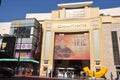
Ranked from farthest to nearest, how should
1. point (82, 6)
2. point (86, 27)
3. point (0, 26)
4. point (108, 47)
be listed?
1. point (0, 26)
2. point (82, 6)
3. point (86, 27)
4. point (108, 47)

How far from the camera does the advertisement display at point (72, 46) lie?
137 feet

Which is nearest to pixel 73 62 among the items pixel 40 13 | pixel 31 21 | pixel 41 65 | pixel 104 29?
pixel 41 65

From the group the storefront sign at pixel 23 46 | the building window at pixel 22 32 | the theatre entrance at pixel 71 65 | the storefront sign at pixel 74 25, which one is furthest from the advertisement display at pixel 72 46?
the building window at pixel 22 32

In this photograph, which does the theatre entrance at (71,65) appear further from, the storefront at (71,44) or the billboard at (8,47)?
the billboard at (8,47)

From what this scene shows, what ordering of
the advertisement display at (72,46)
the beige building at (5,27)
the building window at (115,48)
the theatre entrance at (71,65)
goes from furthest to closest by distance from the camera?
the beige building at (5,27) < the theatre entrance at (71,65) < the advertisement display at (72,46) < the building window at (115,48)

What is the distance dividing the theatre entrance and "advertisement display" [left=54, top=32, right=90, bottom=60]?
225 centimetres

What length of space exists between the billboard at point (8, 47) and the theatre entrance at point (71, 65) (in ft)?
32.9

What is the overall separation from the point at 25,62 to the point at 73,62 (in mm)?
10574

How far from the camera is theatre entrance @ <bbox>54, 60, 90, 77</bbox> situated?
4319 centimetres

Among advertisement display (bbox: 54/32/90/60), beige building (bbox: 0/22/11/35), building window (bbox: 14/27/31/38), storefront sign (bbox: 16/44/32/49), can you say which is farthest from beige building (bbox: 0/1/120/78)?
beige building (bbox: 0/22/11/35)

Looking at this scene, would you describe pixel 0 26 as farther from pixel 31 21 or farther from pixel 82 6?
pixel 82 6

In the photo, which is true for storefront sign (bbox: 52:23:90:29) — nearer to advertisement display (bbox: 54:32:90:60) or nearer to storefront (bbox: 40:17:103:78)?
storefront (bbox: 40:17:103:78)

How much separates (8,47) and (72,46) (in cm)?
1365

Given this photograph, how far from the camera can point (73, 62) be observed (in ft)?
145
